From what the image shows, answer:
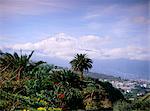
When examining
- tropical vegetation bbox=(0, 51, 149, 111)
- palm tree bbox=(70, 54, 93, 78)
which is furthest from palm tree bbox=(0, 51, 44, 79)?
palm tree bbox=(70, 54, 93, 78)

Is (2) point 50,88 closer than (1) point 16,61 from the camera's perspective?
Yes

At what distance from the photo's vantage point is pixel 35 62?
22172mm

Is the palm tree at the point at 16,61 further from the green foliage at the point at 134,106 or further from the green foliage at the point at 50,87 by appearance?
the green foliage at the point at 134,106

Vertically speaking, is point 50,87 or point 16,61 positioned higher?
point 16,61

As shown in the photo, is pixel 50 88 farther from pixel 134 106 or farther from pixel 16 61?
pixel 134 106

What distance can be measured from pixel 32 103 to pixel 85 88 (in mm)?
6410

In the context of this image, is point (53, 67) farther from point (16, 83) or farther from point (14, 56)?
point (16, 83)

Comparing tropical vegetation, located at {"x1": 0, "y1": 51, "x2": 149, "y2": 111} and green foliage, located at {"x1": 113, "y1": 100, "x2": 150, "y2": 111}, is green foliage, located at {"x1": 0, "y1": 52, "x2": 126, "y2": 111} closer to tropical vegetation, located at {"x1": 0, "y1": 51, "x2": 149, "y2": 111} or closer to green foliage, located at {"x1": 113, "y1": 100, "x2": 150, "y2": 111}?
tropical vegetation, located at {"x1": 0, "y1": 51, "x2": 149, "y2": 111}

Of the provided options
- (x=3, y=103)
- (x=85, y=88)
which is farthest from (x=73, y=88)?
(x=3, y=103)

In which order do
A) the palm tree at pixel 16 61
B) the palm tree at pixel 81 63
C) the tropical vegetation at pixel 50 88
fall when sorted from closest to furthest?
1. the tropical vegetation at pixel 50 88
2. the palm tree at pixel 16 61
3. the palm tree at pixel 81 63

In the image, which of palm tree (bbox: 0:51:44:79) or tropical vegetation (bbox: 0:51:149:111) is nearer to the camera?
tropical vegetation (bbox: 0:51:149:111)

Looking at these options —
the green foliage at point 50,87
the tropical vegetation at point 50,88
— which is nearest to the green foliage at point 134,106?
the tropical vegetation at point 50,88

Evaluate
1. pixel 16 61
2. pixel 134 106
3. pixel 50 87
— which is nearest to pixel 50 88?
pixel 50 87

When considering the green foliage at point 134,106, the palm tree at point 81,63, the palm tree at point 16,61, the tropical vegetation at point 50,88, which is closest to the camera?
the green foliage at point 134,106
